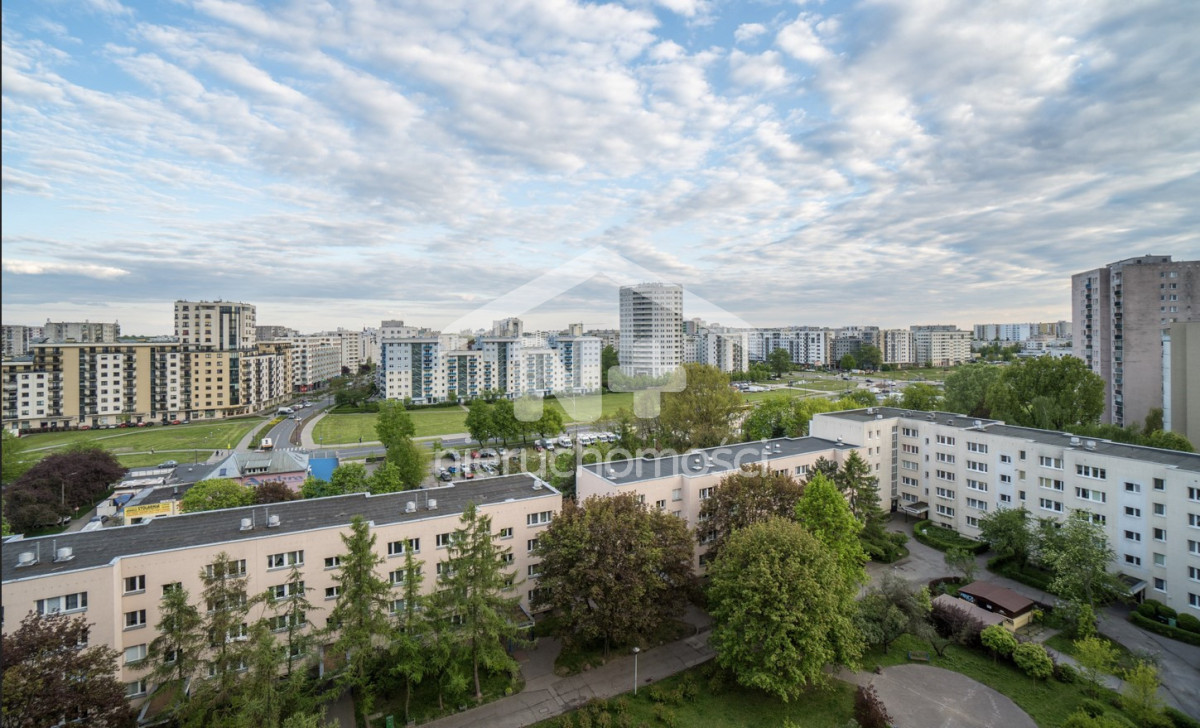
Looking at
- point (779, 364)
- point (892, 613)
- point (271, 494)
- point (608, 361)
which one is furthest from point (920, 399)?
point (779, 364)

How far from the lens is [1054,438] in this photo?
25688mm

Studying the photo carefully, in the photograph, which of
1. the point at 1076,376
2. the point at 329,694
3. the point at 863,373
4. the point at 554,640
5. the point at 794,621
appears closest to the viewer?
the point at 329,694

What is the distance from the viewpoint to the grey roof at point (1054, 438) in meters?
21.4

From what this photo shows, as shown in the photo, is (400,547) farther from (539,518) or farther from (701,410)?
(701,410)

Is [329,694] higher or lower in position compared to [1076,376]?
lower

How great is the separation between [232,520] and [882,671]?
66.5ft

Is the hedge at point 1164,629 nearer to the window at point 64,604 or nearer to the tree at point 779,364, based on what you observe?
the window at point 64,604

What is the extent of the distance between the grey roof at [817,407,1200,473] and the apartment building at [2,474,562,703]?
20.3 meters

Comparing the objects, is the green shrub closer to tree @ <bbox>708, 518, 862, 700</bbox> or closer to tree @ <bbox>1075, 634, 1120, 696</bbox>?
tree @ <bbox>1075, 634, 1120, 696</bbox>

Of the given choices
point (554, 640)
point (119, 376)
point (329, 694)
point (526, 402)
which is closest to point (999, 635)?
point (554, 640)

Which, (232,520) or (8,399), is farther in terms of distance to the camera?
(8,399)

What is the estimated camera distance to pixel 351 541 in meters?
14.4

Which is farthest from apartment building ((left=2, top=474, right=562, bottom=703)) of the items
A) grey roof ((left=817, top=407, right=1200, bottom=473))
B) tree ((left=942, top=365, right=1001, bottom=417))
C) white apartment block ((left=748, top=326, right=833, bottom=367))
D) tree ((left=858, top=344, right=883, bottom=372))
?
white apartment block ((left=748, top=326, right=833, bottom=367))

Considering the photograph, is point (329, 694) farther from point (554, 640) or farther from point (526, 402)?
point (526, 402)
